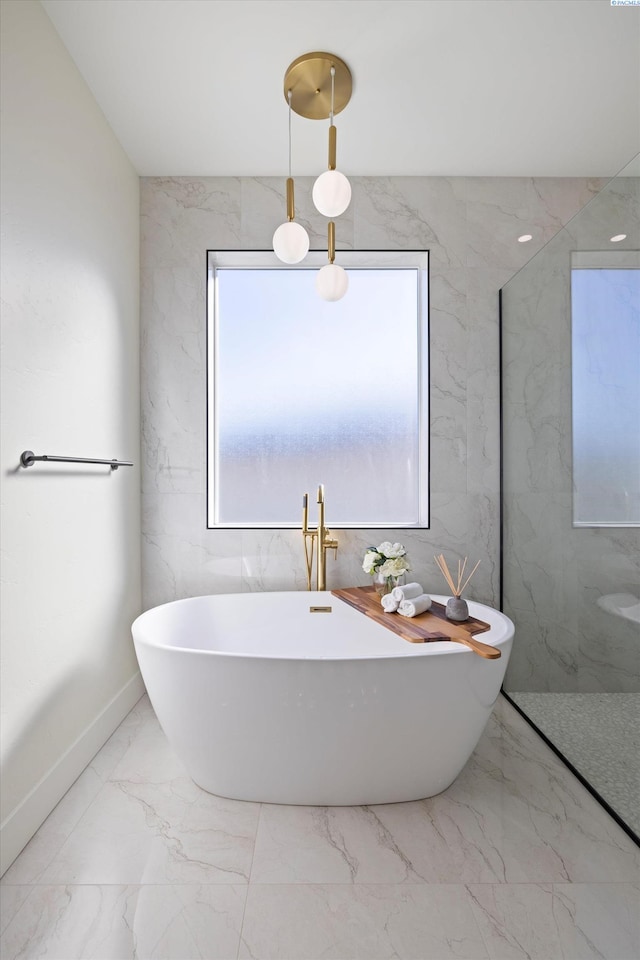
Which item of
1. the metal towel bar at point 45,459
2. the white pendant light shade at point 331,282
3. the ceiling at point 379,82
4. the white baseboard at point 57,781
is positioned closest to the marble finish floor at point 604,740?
the white pendant light shade at point 331,282

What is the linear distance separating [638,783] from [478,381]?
6.01 ft

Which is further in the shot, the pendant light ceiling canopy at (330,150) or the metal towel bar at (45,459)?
the pendant light ceiling canopy at (330,150)

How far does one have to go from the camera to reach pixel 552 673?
221 centimetres

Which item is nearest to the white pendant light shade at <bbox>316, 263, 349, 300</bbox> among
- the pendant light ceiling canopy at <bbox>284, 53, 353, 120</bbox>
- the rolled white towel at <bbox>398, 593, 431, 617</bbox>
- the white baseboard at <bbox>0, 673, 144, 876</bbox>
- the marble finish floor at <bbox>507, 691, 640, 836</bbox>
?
the pendant light ceiling canopy at <bbox>284, 53, 353, 120</bbox>

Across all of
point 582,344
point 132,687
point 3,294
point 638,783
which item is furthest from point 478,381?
point 132,687

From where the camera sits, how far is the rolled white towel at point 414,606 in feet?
7.42

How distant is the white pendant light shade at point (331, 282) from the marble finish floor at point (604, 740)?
67.0 inches

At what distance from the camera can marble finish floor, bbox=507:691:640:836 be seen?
65.6 inches

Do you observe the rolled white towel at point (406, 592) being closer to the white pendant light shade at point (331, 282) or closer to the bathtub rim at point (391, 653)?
the bathtub rim at point (391, 653)

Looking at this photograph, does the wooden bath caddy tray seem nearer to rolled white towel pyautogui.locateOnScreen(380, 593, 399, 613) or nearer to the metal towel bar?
rolled white towel pyautogui.locateOnScreen(380, 593, 399, 613)

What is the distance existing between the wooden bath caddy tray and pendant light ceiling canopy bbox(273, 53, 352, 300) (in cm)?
132

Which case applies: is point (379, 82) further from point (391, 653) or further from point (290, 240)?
point (391, 653)

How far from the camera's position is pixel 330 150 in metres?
1.85

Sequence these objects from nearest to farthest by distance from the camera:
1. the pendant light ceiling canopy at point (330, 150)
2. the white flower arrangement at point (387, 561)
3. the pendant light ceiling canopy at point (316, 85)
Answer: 1. the pendant light ceiling canopy at point (330, 150)
2. the pendant light ceiling canopy at point (316, 85)
3. the white flower arrangement at point (387, 561)
